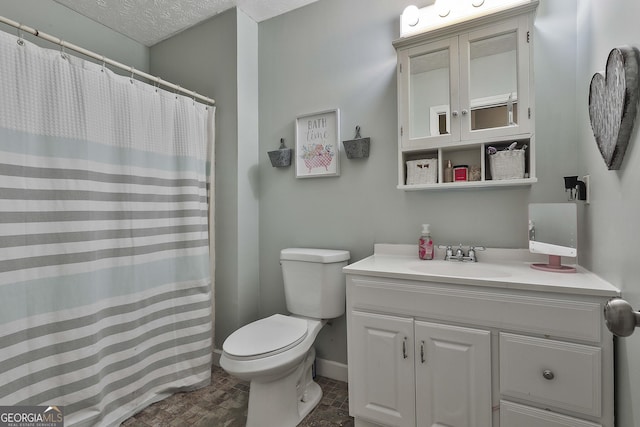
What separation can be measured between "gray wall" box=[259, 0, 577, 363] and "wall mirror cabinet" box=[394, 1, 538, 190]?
130 mm

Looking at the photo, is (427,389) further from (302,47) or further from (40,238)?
(302,47)

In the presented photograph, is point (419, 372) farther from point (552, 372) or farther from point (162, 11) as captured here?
Answer: point (162, 11)

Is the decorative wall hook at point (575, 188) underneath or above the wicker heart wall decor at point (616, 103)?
underneath

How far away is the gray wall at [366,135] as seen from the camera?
55.5 inches

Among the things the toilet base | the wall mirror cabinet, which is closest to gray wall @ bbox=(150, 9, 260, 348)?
the toilet base

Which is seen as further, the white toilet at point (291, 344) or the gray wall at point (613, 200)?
the white toilet at point (291, 344)

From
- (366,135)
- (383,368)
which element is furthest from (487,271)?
(366,135)

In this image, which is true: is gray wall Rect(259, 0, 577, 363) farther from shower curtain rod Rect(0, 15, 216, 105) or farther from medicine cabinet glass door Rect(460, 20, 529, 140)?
shower curtain rod Rect(0, 15, 216, 105)

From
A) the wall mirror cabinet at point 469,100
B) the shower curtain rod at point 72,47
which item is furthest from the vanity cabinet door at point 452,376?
the shower curtain rod at point 72,47

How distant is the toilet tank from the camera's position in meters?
1.71

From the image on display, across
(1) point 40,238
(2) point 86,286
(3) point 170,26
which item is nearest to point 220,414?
(2) point 86,286

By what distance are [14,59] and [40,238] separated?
74 centimetres

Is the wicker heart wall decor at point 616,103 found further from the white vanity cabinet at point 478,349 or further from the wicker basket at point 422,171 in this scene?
the wicker basket at point 422,171

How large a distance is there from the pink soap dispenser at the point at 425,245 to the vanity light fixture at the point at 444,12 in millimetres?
1039
